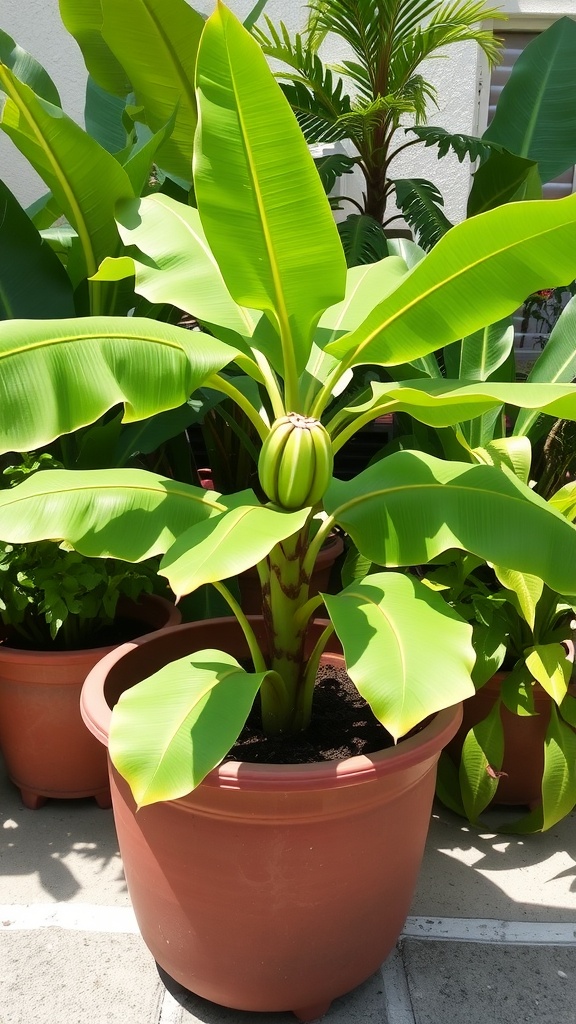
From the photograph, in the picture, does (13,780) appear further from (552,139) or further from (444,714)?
(552,139)

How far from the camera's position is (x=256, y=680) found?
4.99ft

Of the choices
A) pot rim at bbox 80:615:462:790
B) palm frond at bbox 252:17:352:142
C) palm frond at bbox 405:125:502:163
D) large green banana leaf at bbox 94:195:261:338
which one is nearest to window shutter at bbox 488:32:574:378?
palm frond at bbox 405:125:502:163

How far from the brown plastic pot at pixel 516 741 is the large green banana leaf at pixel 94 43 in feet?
7.44

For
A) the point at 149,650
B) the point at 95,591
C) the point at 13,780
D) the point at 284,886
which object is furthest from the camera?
the point at 13,780

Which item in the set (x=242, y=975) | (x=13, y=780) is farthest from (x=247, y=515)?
(x=13, y=780)

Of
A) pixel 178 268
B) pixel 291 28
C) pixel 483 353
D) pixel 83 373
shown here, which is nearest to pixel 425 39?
pixel 483 353

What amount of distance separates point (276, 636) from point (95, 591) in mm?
754

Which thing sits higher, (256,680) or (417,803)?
(256,680)

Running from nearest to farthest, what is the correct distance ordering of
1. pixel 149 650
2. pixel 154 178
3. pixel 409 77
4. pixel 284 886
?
1. pixel 284 886
2. pixel 149 650
3. pixel 409 77
4. pixel 154 178

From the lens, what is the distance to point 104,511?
1.53 metres

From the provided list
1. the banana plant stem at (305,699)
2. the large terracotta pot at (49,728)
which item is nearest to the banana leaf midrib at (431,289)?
the banana plant stem at (305,699)

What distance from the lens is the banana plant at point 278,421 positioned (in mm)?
1347

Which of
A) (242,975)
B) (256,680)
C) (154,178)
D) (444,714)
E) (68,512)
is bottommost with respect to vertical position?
(242,975)

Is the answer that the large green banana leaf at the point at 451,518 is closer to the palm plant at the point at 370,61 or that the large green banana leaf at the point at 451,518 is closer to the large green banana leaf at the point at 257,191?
the large green banana leaf at the point at 257,191
